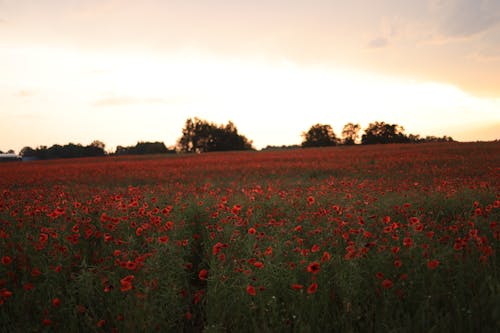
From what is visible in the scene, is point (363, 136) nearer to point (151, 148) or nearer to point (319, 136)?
point (319, 136)

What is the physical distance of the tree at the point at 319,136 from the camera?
7981 centimetres

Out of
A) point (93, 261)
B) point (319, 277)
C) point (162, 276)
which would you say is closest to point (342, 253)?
point (319, 277)

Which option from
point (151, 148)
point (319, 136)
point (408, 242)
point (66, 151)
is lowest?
point (408, 242)

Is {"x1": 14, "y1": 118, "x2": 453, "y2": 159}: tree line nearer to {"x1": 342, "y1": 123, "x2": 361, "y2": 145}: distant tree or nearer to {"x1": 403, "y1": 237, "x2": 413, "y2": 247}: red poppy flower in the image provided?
{"x1": 342, "y1": 123, "x2": 361, "y2": 145}: distant tree

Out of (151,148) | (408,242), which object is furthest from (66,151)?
(408,242)

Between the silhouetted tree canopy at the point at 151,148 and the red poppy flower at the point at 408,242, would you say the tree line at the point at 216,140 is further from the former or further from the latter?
the red poppy flower at the point at 408,242

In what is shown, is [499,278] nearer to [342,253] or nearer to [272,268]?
[342,253]

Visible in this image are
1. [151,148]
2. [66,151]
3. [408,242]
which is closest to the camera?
[408,242]

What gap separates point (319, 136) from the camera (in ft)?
279

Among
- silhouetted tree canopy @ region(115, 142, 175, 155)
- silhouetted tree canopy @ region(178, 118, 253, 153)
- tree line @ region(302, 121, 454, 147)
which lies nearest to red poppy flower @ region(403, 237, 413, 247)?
tree line @ region(302, 121, 454, 147)

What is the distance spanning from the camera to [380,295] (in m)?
3.34

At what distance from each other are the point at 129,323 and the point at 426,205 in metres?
5.79

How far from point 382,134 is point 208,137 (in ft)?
121

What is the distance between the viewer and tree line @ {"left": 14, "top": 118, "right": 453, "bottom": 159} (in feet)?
218
